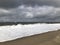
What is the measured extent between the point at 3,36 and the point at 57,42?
1.72 meters

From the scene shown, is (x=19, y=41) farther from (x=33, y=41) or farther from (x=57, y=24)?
(x=57, y=24)

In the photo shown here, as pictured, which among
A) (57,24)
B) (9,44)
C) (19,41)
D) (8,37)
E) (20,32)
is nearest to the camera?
(9,44)

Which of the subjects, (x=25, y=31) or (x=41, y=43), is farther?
(x=25, y=31)

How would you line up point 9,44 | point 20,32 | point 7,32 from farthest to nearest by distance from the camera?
point 20,32 → point 7,32 → point 9,44

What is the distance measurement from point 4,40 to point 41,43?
112 centimetres

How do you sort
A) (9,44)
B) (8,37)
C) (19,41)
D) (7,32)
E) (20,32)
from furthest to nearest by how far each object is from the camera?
(20,32)
(7,32)
(8,37)
(19,41)
(9,44)

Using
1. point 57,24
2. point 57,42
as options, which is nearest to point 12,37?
point 57,42

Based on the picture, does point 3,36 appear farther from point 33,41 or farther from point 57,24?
point 57,24

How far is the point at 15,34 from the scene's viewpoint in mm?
5465

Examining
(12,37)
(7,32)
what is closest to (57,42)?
(12,37)

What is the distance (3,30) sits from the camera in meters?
5.37

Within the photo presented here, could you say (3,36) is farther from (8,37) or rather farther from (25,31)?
(25,31)

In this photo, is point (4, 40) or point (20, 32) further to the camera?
point (20, 32)

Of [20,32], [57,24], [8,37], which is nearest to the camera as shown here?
[8,37]
